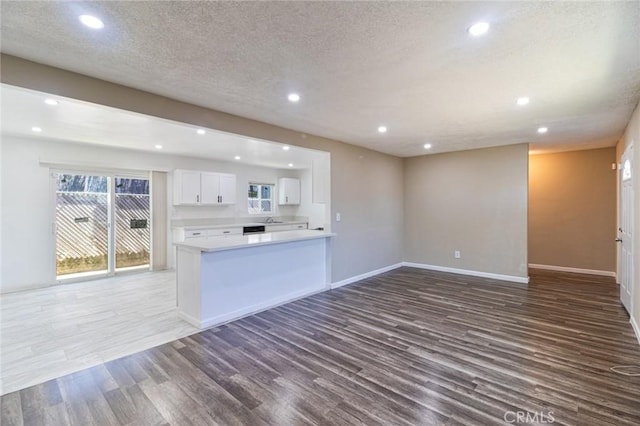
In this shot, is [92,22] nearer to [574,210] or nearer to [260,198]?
[260,198]

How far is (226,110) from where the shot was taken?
3523mm

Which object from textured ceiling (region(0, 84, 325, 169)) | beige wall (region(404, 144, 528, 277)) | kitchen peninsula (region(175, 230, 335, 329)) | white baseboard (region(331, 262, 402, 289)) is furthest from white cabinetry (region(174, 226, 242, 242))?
beige wall (region(404, 144, 528, 277))

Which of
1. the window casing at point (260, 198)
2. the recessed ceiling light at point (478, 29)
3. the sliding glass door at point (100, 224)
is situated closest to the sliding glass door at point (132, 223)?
the sliding glass door at point (100, 224)

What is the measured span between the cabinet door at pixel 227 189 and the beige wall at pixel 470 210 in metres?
4.05

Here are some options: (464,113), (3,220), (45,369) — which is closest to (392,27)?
(464,113)

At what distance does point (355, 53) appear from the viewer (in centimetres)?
218

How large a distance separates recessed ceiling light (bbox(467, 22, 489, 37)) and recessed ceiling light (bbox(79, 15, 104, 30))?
2.26m

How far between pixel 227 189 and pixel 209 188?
1.53 ft

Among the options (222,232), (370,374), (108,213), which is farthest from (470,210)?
(108,213)

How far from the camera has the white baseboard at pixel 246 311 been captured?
3430mm

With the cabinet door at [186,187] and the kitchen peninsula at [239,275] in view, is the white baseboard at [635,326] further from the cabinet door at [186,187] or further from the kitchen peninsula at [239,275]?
the cabinet door at [186,187]

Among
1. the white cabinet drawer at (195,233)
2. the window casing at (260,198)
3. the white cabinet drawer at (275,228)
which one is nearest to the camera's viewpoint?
the white cabinet drawer at (195,233)

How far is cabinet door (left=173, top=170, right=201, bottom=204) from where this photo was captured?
641cm

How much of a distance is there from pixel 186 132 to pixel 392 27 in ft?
11.4
